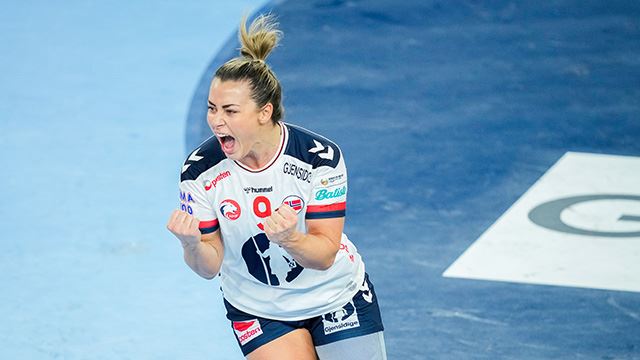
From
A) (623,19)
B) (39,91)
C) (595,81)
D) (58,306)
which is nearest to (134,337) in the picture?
(58,306)

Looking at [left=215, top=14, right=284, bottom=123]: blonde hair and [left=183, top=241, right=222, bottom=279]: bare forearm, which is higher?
[left=215, top=14, right=284, bottom=123]: blonde hair

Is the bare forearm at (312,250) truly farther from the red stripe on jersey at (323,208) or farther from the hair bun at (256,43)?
the hair bun at (256,43)

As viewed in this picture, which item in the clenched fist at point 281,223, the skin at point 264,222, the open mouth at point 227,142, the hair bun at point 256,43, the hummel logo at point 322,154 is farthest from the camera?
the hummel logo at point 322,154

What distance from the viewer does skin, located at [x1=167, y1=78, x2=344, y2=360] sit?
5414 millimetres

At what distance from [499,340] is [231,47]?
4916 mm

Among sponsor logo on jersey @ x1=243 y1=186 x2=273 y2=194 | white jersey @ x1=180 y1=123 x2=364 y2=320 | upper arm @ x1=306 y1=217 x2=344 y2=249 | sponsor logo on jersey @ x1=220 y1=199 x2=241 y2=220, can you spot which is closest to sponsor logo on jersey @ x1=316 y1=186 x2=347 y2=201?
white jersey @ x1=180 y1=123 x2=364 y2=320

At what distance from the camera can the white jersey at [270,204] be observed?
577cm

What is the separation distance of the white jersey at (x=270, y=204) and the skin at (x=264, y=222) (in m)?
0.05

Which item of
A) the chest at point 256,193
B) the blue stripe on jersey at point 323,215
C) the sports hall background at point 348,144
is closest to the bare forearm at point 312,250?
the blue stripe on jersey at point 323,215

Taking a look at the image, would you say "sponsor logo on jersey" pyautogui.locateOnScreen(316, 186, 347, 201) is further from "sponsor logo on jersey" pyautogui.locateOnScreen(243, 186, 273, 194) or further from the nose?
the nose

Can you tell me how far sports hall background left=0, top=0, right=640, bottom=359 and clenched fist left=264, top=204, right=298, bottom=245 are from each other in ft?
7.52

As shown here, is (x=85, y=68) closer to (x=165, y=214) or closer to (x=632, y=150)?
(x=165, y=214)

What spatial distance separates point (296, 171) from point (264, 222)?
1.01ft

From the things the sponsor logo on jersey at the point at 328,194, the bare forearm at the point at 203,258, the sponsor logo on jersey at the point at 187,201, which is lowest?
the bare forearm at the point at 203,258
